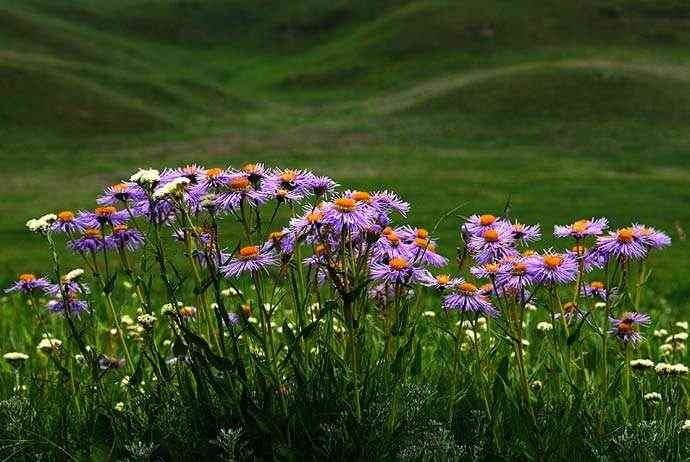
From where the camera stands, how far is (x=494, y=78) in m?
45.3

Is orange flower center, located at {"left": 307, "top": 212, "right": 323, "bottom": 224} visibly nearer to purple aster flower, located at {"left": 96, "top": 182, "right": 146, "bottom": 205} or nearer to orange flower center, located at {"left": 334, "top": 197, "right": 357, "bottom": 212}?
orange flower center, located at {"left": 334, "top": 197, "right": 357, "bottom": 212}

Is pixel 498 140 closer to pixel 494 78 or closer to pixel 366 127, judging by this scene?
pixel 366 127

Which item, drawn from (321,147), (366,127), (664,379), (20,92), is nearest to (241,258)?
(664,379)

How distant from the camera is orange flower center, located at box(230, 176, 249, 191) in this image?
400 cm

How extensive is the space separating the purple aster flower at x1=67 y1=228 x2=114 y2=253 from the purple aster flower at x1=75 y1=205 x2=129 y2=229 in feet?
0.29

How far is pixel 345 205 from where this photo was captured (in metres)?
3.80

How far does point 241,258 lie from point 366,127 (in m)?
35.6

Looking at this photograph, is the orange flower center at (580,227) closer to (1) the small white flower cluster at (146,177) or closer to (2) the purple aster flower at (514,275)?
(2) the purple aster flower at (514,275)

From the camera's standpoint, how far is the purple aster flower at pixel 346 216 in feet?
12.4

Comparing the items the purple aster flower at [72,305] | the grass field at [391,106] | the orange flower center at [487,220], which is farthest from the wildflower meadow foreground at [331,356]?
the grass field at [391,106]

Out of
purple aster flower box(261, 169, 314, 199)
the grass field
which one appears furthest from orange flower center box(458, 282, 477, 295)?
the grass field

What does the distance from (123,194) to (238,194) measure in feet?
2.34

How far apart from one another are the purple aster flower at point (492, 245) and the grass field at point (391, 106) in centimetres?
841

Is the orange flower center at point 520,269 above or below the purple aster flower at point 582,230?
below
